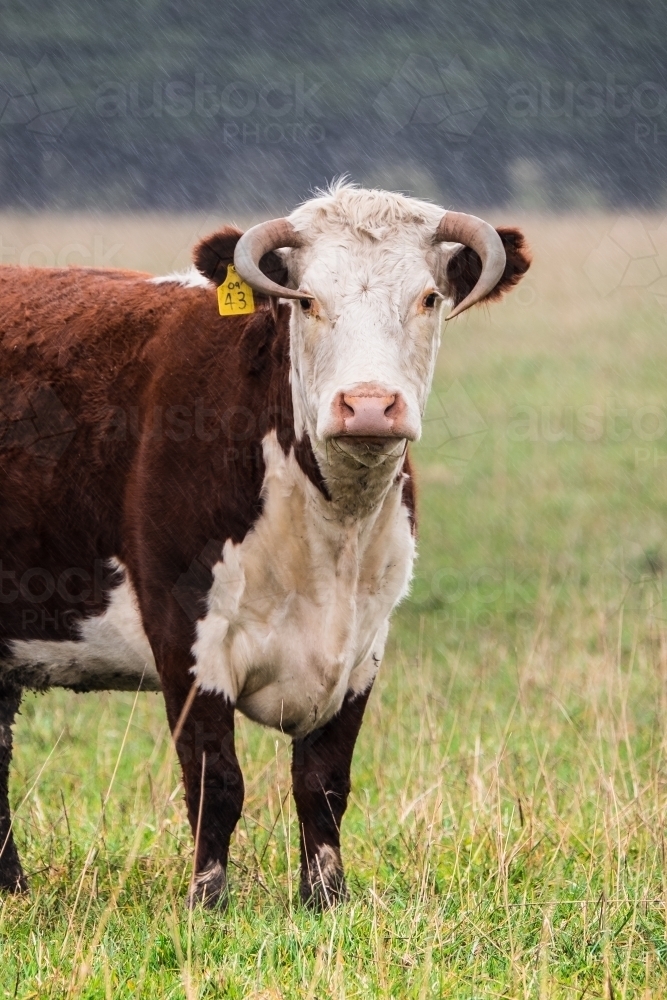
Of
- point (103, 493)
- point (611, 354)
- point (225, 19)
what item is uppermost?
point (225, 19)

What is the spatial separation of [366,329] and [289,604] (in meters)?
1.00

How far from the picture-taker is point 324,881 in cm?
461

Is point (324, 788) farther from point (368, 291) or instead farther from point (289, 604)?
point (368, 291)

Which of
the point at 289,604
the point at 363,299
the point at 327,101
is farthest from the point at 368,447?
the point at 327,101

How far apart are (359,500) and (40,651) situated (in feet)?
4.27

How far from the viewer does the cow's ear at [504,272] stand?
15.0ft

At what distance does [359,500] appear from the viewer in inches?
180

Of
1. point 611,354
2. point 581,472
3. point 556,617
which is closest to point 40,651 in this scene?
point 556,617

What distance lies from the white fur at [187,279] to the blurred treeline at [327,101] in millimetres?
26371

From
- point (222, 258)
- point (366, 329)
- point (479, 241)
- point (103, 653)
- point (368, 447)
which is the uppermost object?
point (479, 241)

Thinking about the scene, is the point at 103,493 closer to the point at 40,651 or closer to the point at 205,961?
the point at 40,651

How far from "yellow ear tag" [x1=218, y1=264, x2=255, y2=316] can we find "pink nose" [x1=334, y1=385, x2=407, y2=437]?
2.51 ft

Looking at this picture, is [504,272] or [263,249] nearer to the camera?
[263,249]

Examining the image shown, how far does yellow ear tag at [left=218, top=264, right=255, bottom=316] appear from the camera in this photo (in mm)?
4547
